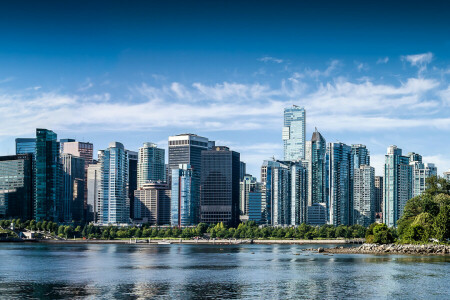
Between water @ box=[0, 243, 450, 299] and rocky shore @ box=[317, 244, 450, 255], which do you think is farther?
rocky shore @ box=[317, 244, 450, 255]

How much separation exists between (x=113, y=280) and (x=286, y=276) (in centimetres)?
2928

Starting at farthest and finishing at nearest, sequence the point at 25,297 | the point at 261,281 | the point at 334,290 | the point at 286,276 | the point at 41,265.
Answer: the point at 41,265, the point at 286,276, the point at 261,281, the point at 334,290, the point at 25,297

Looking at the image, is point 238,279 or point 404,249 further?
point 404,249

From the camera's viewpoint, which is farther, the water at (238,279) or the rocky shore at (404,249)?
the rocky shore at (404,249)

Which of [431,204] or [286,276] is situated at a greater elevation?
[431,204]

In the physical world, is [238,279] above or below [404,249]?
below

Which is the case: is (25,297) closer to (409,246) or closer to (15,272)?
(15,272)

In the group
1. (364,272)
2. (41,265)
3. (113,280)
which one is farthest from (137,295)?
(41,265)

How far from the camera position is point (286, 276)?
4454 inches

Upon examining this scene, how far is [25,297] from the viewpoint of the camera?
87688 mm

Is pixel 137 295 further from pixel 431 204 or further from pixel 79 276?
pixel 431 204

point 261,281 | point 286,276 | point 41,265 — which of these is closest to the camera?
point 261,281

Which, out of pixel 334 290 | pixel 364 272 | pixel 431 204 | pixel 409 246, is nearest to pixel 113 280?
pixel 334 290

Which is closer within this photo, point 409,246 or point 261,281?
point 261,281
